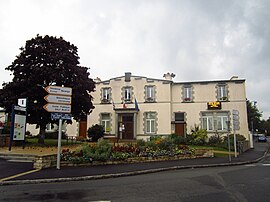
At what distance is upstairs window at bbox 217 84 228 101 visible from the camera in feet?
82.6

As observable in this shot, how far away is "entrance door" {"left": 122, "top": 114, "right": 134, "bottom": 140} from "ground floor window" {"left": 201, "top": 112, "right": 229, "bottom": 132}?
8.06 m

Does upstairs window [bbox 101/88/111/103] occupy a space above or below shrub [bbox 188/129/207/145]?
above

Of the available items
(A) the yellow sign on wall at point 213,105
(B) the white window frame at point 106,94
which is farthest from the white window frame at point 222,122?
(B) the white window frame at point 106,94

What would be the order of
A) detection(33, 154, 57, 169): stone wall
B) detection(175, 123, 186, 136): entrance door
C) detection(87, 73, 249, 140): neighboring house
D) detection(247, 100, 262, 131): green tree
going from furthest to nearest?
detection(247, 100, 262, 131): green tree, detection(175, 123, 186, 136): entrance door, detection(87, 73, 249, 140): neighboring house, detection(33, 154, 57, 169): stone wall

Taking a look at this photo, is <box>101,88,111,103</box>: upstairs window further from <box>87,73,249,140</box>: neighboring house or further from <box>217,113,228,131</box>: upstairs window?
<box>217,113,228,131</box>: upstairs window

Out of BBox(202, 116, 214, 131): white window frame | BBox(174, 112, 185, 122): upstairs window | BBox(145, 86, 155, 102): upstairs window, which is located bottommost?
BBox(202, 116, 214, 131): white window frame

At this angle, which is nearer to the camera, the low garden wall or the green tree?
the low garden wall

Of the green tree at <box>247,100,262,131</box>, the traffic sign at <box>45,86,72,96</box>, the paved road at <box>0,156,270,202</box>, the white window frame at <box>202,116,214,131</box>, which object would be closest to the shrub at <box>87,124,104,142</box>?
the white window frame at <box>202,116,214,131</box>

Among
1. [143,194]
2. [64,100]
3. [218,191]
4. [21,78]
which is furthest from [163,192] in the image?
[21,78]

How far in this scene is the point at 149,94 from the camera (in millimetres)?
26344

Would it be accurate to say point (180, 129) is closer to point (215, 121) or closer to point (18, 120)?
point (215, 121)

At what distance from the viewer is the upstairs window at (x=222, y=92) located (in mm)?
25175

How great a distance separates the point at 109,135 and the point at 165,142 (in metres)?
12.6

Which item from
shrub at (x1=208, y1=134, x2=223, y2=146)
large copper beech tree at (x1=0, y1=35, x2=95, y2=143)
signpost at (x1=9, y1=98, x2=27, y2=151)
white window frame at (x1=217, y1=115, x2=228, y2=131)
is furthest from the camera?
white window frame at (x1=217, y1=115, x2=228, y2=131)
